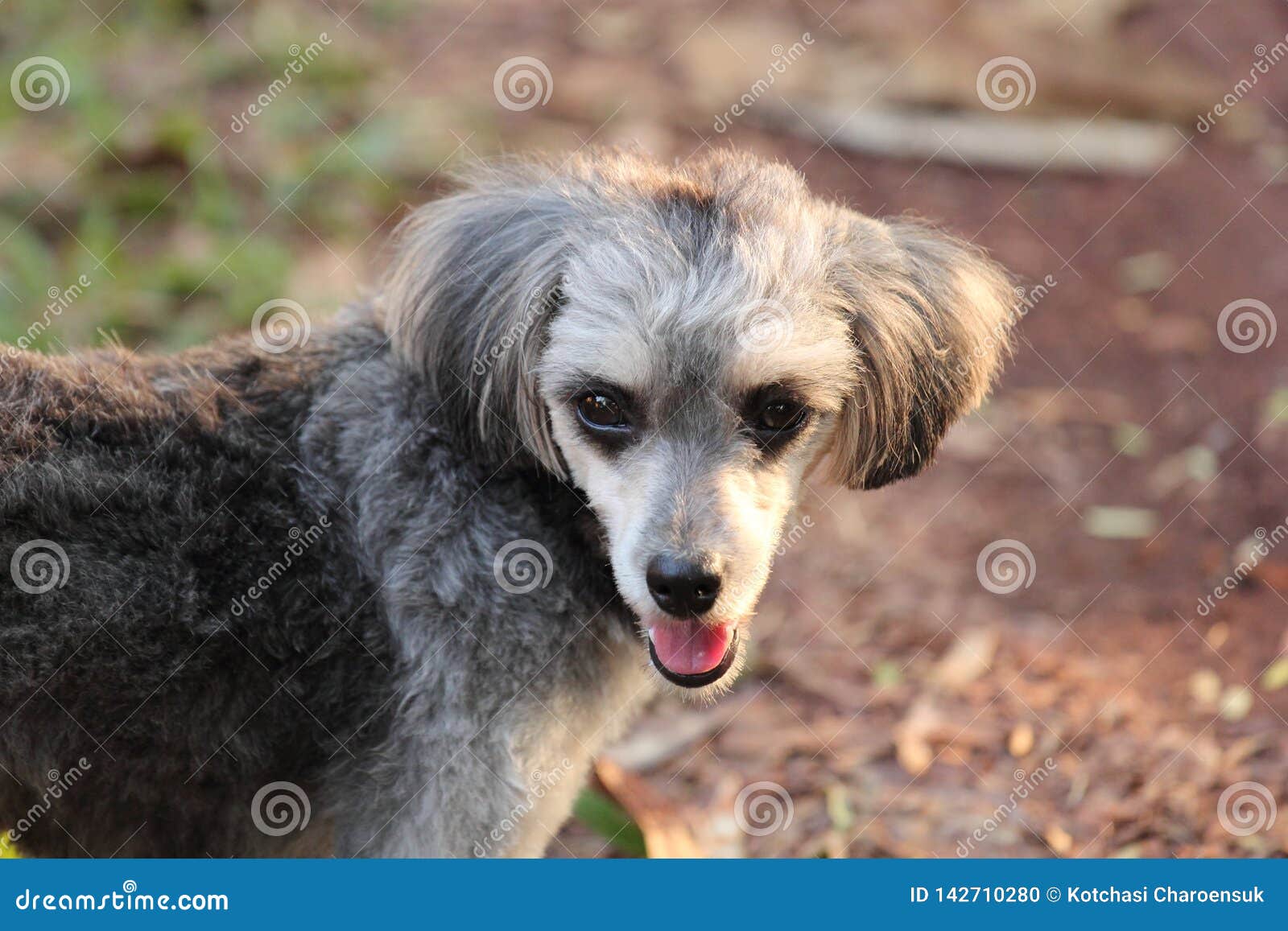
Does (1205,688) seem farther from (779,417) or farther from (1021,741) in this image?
(779,417)

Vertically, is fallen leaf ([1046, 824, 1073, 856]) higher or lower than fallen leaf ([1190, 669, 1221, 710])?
lower

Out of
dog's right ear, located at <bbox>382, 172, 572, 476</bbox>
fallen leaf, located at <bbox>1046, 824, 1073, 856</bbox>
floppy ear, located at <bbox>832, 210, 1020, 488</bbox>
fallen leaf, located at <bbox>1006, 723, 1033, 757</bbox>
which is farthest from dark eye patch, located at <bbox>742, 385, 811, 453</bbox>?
fallen leaf, located at <bbox>1006, 723, 1033, 757</bbox>

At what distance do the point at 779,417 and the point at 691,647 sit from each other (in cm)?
82

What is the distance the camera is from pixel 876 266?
4.17 meters

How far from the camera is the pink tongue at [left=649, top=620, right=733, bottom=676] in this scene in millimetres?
3900

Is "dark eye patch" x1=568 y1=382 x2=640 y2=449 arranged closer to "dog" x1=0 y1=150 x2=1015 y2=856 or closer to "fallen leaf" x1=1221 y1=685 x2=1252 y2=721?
"dog" x1=0 y1=150 x2=1015 y2=856

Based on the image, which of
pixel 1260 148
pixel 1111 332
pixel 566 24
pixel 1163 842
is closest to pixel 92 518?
pixel 1163 842

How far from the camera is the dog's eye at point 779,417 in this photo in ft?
12.9

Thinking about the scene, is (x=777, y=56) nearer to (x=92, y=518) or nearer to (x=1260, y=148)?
(x=1260, y=148)

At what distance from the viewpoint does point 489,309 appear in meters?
4.12

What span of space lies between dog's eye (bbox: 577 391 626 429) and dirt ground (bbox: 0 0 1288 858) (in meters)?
1.56

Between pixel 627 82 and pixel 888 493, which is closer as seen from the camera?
pixel 888 493

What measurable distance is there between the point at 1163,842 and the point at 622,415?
3175 millimetres

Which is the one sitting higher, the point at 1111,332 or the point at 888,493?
the point at 1111,332
